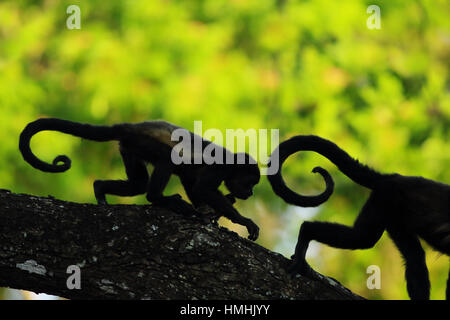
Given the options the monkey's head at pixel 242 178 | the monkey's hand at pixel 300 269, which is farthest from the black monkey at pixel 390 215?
the monkey's head at pixel 242 178

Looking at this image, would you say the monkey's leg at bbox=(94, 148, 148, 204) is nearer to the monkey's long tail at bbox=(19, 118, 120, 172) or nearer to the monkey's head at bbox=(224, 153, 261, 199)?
the monkey's long tail at bbox=(19, 118, 120, 172)

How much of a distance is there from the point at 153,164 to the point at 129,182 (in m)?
0.25

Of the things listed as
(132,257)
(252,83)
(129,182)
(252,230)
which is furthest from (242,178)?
(252,83)

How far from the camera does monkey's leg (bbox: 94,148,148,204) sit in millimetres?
5242

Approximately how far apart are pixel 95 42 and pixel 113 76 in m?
0.57

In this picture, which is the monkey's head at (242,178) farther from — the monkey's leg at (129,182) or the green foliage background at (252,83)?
the green foliage background at (252,83)

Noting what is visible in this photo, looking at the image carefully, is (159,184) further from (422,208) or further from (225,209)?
(422,208)

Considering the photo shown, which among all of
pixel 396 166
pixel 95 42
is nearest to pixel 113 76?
pixel 95 42

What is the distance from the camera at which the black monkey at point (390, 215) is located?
14.9ft

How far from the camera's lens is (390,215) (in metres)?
4.64

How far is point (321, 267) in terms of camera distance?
1036 cm

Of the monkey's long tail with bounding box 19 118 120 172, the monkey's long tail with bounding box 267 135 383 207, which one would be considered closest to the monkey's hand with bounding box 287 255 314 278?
the monkey's long tail with bounding box 267 135 383 207

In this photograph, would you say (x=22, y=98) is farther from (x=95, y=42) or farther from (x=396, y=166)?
(x=396, y=166)

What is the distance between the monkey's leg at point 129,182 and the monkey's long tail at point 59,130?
20 centimetres
